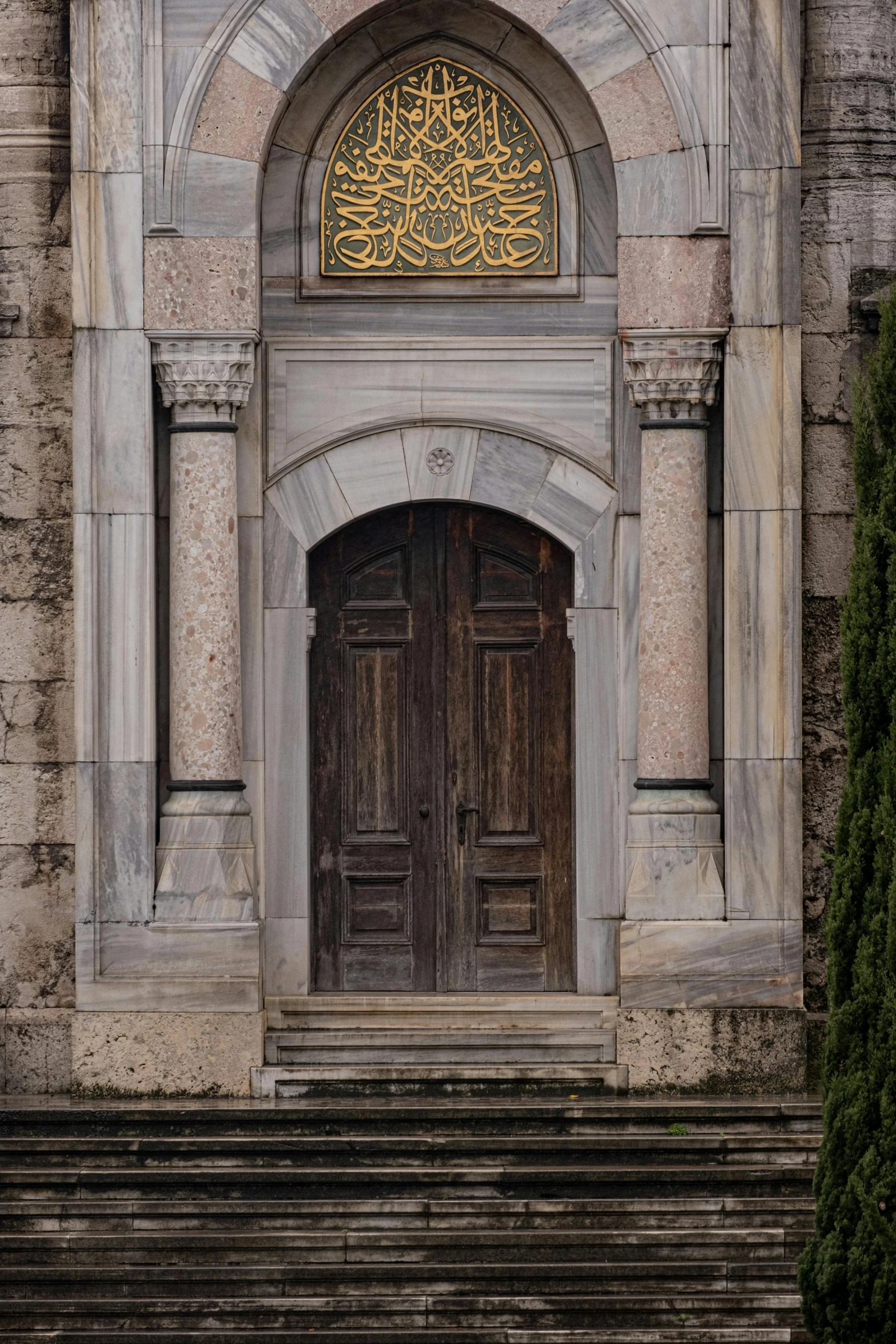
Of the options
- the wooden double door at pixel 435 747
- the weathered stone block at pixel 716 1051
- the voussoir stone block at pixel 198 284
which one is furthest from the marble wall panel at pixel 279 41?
the weathered stone block at pixel 716 1051

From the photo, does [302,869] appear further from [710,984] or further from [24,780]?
[710,984]

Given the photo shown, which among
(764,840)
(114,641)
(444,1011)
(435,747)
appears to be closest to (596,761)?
(435,747)

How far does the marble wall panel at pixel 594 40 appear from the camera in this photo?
924cm

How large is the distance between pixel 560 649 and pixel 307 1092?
2.87 metres

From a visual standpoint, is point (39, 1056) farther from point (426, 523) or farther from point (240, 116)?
point (240, 116)

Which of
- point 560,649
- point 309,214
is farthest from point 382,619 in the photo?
point 309,214

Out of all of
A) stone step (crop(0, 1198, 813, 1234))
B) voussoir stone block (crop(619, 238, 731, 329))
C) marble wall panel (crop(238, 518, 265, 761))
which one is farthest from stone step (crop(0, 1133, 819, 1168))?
voussoir stone block (crop(619, 238, 731, 329))

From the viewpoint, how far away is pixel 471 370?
9.77 metres

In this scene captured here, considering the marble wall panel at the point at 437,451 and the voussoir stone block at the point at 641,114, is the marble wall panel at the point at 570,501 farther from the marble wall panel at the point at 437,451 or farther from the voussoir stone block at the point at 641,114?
the voussoir stone block at the point at 641,114

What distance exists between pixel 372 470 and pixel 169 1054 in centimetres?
340

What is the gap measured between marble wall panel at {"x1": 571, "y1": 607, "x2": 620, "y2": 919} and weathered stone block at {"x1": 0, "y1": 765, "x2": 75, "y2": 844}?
2857 millimetres

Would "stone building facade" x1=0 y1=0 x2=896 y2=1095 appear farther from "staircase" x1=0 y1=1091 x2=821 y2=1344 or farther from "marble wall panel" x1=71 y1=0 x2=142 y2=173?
"staircase" x1=0 y1=1091 x2=821 y2=1344

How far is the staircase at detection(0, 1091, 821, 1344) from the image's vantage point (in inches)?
304

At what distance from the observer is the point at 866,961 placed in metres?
6.99
